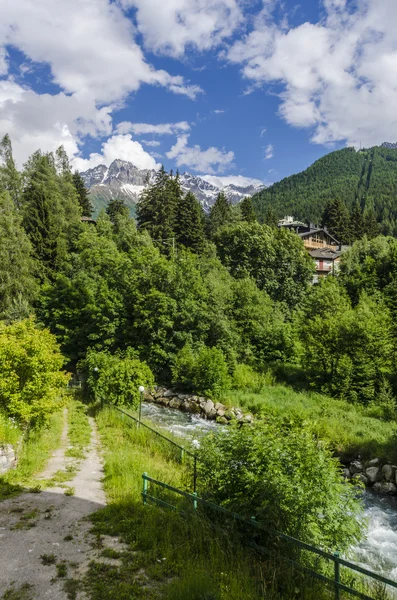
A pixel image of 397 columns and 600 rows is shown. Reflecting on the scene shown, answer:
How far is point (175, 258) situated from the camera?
3550 cm

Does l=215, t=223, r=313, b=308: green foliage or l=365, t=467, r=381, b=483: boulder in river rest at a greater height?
l=215, t=223, r=313, b=308: green foliage

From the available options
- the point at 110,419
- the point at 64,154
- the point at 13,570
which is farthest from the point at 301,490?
the point at 64,154

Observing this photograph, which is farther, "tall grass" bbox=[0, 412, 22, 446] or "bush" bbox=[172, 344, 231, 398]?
"bush" bbox=[172, 344, 231, 398]

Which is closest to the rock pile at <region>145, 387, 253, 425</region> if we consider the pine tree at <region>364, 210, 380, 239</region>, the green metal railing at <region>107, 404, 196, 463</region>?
the green metal railing at <region>107, 404, 196, 463</region>

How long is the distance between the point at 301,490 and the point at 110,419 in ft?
47.1

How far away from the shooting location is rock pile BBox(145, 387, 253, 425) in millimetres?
22417

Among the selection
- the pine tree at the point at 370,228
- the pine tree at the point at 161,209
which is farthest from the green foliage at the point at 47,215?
the pine tree at the point at 370,228

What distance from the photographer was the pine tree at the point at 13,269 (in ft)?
105

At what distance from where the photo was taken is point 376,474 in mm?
14984

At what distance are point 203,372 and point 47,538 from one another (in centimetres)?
1877

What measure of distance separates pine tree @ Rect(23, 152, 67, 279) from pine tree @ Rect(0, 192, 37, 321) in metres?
3.56

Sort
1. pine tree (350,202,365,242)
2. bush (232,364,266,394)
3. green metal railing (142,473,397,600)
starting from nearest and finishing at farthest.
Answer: green metal railing (142,473,397,600), bush (232,364,266,394), pine tree (350,202,365,242)

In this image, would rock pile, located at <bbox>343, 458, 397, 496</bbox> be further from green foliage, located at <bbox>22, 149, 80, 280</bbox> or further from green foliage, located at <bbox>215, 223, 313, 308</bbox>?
green foliage, located at <bbox>22, 149, 80, 280</bbox>

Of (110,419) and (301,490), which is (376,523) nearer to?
(301,490)
